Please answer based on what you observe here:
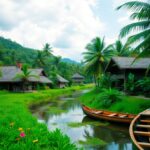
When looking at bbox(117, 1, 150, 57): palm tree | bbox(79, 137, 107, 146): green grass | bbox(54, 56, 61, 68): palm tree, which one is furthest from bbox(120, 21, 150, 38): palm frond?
bbox(54, 56, 61, 68): palm tree

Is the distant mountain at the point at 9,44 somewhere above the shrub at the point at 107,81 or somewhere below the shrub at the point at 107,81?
above

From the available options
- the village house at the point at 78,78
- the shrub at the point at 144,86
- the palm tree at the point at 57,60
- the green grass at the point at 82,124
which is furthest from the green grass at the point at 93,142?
the village house at the point at 78,78

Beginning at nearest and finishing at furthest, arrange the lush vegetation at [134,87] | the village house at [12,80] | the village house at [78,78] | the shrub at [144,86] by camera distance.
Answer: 1. the shrub at [144,86]
2. the lush vegetation at [134,87]
3. the village house at [12,80]
4. the village house at [78,78]

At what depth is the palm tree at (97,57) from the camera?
34969 mm

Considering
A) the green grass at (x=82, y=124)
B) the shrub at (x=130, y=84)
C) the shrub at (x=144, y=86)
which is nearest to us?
the green grass at (x=82, y=124)

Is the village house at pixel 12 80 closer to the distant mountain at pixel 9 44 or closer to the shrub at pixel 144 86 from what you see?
the shrub at pixel 144 86

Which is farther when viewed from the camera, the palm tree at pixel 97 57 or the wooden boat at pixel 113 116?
the palm tree at pixel 97 57

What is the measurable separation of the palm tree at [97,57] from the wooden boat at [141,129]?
23.1m

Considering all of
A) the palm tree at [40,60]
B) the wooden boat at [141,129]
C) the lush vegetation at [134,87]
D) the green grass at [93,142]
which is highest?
the palm tree at [40,60]

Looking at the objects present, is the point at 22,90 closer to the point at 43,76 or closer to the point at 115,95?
the point at 43,76

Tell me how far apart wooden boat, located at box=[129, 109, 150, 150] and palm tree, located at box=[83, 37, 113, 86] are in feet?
75.6

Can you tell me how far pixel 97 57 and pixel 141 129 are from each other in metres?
24.6

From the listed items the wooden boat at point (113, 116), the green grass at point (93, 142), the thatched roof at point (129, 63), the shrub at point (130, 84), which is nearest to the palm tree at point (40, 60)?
the thatched roof at point (129, 63)

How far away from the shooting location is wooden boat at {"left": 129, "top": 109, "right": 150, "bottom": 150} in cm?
924
